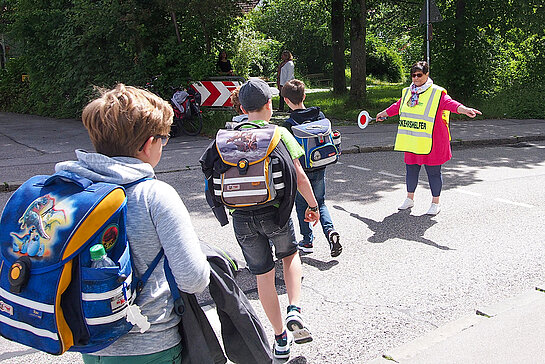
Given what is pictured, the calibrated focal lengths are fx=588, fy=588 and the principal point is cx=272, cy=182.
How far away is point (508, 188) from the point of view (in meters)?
8.66

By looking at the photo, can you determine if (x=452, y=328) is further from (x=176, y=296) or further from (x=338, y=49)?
(x=338, y=49)

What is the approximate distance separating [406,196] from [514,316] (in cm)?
393

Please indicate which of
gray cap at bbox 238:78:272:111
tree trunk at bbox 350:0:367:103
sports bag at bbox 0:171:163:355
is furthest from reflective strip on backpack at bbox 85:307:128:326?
tree trunk at bbox 350:0:367:103

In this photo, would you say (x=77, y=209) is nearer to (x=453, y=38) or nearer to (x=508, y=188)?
(x=508, y=188)

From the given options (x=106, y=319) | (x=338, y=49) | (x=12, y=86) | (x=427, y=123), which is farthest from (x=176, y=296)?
(x=338, y=49)

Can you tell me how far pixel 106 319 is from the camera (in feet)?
6.20

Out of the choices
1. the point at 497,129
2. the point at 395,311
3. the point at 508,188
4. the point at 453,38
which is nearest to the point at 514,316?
the point at 395,311

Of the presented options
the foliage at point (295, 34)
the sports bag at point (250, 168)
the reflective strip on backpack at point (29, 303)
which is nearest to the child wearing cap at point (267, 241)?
the sports bag at point (250, 168)

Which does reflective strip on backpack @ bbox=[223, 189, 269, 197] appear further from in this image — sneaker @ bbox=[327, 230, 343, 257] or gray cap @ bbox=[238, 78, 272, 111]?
sneaker @ bbox=[327, 230, 343, 257]

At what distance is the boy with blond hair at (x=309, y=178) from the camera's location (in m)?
4.93

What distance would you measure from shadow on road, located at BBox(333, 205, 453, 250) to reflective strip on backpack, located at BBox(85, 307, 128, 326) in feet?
15.0

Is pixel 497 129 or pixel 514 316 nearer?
pixel 514 316

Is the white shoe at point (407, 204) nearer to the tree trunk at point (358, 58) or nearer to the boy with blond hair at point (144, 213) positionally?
the boy with blond hair at point (144, 213)

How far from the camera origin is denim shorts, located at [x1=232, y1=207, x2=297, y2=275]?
3.59m
